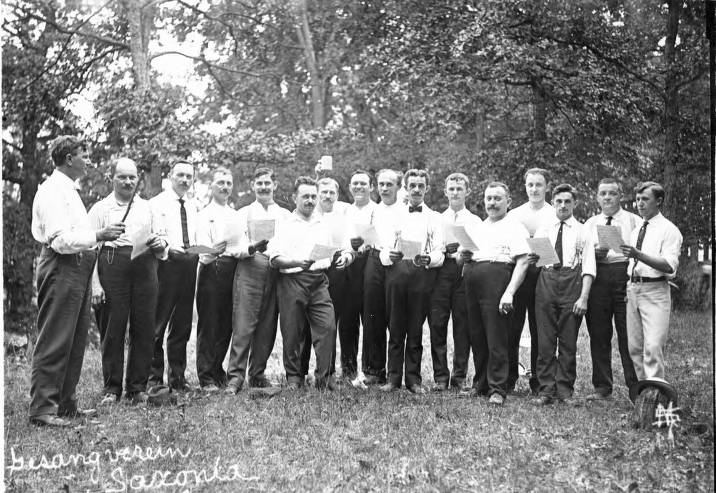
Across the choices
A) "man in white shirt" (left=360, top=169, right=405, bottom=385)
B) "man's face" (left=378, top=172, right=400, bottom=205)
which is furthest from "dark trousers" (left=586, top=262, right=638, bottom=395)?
"man's face" (left=378, top=172, right=400, bottom=205)

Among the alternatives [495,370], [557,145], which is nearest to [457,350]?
[495,370]

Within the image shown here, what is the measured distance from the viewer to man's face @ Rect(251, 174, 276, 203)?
689cm

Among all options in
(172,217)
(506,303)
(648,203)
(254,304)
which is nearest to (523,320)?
(506,303)

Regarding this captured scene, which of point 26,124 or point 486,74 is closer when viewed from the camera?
point 26,124

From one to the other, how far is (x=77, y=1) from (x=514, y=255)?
5.16 meters

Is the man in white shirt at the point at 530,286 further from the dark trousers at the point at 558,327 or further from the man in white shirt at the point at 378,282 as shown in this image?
the man in white shirt at the point at 378,282

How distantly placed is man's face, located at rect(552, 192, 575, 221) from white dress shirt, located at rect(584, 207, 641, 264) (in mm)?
197

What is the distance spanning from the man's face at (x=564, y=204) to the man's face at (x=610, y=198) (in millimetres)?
266

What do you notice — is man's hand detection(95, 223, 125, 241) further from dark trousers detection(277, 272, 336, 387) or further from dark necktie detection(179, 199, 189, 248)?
dark trousers detection(277, 272, 336, 387)

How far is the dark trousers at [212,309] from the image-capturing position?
680cm

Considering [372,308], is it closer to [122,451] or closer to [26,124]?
[122,451]

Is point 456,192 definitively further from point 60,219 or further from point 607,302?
point 60,219

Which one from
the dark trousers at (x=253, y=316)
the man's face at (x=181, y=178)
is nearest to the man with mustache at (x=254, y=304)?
the dark trousers at (x=253, y=316)

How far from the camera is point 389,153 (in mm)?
11516
